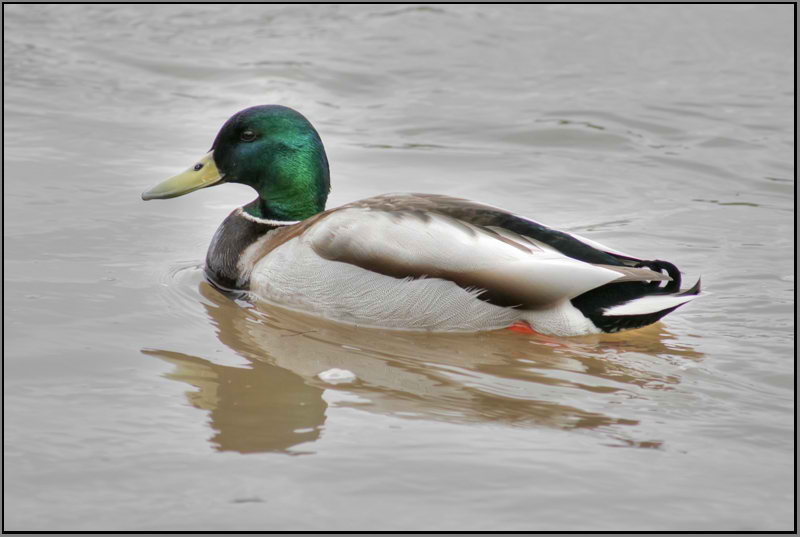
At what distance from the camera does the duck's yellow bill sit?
21.6 feet

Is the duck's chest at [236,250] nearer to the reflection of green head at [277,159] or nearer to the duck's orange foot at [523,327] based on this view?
the reflection of green head at [277,159]

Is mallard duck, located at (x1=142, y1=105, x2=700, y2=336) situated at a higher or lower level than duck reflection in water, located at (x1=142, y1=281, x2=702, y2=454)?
higher

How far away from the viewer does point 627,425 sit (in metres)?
4.78

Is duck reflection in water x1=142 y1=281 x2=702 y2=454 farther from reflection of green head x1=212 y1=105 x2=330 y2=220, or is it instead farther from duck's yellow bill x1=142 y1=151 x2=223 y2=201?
duck's yellow bill x1=142 y1=151 x2=223 y2=201

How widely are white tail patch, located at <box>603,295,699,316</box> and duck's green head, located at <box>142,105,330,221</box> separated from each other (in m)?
1.96

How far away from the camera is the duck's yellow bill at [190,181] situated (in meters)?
6.58

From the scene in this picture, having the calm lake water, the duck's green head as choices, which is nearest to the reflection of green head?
the duck's green head

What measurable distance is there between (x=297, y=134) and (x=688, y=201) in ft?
10.5

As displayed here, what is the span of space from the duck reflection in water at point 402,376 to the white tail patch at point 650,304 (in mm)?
233

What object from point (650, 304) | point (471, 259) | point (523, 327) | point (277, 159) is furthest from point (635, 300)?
point (277, 159)

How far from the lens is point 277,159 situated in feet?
21.5

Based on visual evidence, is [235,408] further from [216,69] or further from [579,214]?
[216,69]

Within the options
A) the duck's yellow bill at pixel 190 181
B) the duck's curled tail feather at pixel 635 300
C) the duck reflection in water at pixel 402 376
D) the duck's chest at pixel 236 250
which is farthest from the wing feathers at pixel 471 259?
the duck's yellow bill at pixel 190 181

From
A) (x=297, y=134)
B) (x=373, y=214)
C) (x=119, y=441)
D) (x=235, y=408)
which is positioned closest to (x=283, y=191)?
(x=297, y=134)
